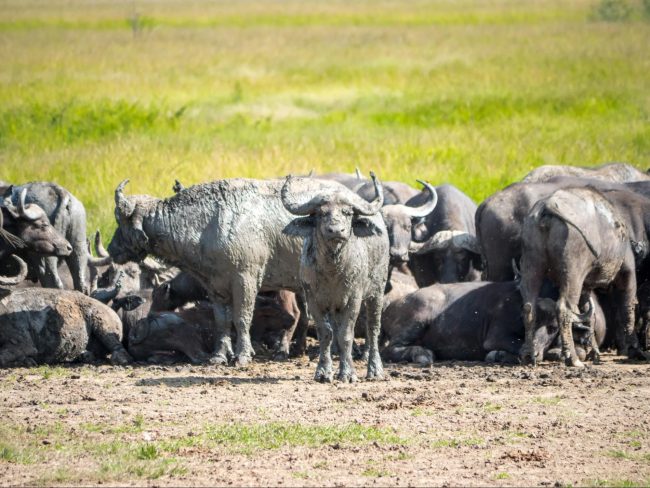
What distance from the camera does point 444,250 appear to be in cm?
1592

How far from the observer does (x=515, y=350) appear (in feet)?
43.5

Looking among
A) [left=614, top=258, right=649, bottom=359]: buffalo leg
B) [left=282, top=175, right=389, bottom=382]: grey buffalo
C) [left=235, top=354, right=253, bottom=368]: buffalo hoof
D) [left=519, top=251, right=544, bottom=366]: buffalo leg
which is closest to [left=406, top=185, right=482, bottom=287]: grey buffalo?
[left=614, top=258, right=649, bottom=359]: buffalo leg

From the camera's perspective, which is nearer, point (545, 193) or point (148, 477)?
point (148, 477)

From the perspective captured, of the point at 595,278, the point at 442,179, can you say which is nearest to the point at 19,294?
the point at 595,278

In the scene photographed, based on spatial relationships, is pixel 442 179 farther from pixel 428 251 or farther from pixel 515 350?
pixel 515 350

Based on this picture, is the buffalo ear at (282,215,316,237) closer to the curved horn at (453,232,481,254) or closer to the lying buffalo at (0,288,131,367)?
the lying buffalo at (0,288,131,367)

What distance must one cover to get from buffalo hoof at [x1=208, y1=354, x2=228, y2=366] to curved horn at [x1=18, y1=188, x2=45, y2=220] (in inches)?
117

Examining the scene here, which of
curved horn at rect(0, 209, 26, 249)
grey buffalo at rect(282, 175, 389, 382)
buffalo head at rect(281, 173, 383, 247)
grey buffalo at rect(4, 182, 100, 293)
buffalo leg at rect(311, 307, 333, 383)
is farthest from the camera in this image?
grey buffalo at rect(4, 182, 100, 293)

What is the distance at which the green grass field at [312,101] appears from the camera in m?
24.2

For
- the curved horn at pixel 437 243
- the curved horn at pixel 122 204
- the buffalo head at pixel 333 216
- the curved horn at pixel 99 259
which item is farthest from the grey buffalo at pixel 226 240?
the curved horn at pixel 437 243

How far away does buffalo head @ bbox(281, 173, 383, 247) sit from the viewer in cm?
1105

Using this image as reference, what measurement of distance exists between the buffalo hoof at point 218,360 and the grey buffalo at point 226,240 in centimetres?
1

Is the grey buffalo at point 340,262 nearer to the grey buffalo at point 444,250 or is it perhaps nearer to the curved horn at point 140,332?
the curved horn at point 140,332

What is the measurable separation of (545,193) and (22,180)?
→ 35.1 ft
